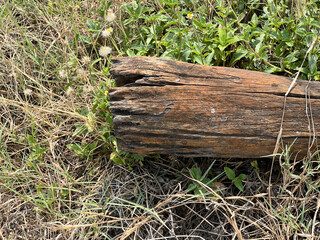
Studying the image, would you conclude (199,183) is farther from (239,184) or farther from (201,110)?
(201,110)

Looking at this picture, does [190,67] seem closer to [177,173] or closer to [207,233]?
[177,173]

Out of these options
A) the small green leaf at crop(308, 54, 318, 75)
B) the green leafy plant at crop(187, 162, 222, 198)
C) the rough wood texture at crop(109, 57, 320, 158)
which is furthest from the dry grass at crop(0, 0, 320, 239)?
the small green leaf at crop(308, 54, 318, 75)

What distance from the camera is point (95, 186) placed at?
8.11ft

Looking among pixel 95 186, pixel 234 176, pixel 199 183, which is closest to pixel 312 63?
pixel 234 176

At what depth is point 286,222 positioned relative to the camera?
2.07m

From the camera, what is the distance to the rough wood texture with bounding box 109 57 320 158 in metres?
2.01

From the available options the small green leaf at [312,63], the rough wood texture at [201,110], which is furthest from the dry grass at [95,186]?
the small green leaf at [312,63]

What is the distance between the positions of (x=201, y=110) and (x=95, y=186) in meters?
0.97

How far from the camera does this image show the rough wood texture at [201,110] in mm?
2014

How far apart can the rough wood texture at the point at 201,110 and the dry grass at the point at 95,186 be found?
0.25 metres

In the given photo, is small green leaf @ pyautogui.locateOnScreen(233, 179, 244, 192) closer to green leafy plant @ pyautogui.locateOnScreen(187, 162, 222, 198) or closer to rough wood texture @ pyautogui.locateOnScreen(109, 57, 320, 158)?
green leafy plant @ pyautogui.locateOnScreen(187, 162, 222, 198)

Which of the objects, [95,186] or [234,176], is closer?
[234,176]

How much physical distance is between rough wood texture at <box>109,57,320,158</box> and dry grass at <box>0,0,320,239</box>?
25 cm

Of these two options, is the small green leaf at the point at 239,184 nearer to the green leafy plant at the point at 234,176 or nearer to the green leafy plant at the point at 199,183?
the green leafy plant at the point at 234,176
